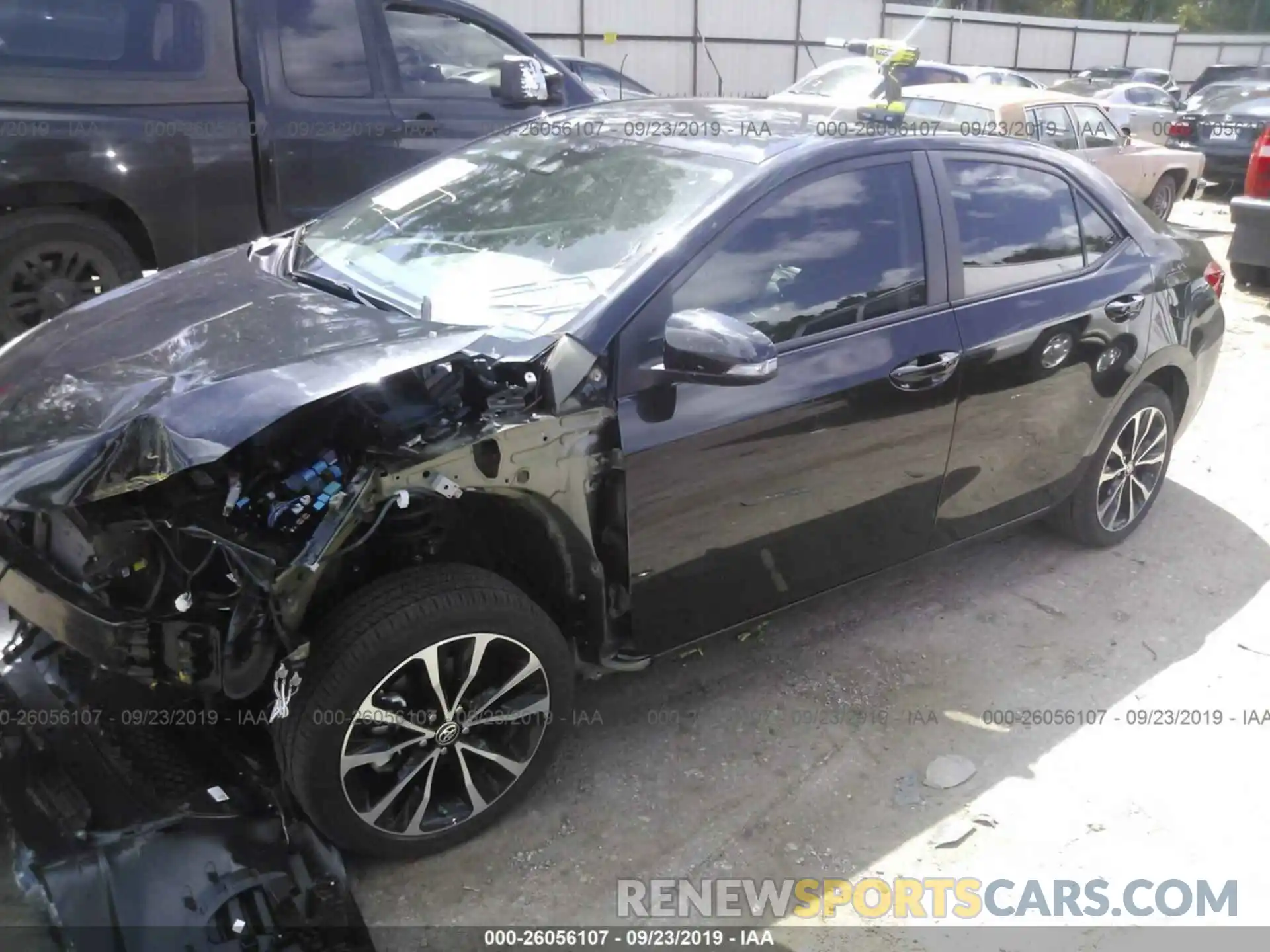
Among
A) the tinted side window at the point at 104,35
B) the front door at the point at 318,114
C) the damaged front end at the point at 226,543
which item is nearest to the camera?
the damaged front end at the point at 226,543

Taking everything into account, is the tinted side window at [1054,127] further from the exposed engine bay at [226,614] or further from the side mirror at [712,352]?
the exposed engine bay at [226,614]

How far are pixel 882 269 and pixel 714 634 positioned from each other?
1211mm

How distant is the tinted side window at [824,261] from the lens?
2939mm

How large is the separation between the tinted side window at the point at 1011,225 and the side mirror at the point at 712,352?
111 centimetres

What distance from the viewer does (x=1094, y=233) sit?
3969 millimetres

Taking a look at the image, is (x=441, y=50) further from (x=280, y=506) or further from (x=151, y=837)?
(x=151, y=837)

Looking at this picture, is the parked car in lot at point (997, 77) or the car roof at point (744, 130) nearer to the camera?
the car roof at point (744, 130)

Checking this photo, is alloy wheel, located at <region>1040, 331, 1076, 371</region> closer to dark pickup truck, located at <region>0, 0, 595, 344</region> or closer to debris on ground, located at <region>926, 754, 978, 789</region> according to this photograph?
debris on ground, located at <region>926, 754, 978, 789</region>

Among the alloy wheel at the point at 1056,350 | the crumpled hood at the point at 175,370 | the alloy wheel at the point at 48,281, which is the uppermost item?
the crumpled hood at the point at 175,370

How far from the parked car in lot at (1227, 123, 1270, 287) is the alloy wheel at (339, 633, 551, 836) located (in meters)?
7.22

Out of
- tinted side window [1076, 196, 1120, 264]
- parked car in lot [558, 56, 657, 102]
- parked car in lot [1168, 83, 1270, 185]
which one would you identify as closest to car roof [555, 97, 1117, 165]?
tinted side window [1076, 196, 1120, 264]

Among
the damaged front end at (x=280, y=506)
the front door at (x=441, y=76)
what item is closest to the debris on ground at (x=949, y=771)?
the damaged front end at (x=280, y=506)

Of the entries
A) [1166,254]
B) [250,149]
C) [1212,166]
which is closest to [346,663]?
[1166,254]

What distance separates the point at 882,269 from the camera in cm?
324
